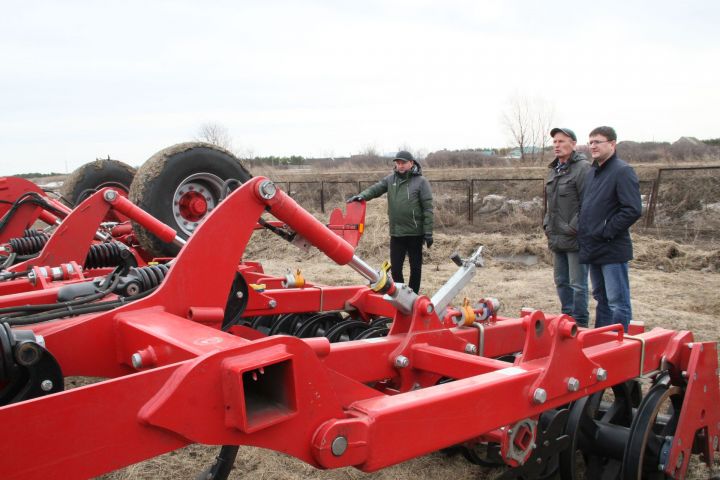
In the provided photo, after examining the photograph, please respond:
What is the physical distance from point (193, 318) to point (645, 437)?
2.04 metres

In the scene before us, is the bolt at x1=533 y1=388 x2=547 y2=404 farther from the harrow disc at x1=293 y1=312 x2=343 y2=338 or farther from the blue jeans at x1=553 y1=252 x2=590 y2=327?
the blue jeans at x1=553 y1=252 x2=590 y2=327

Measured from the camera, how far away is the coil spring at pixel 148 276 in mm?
2724

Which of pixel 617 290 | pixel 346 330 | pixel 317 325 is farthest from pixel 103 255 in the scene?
pixel 617 290

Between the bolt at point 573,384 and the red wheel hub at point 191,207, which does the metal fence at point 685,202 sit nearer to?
the red wheel hub at point 191,207

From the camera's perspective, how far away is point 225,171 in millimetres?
5520

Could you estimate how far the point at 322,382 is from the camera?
72.6 inches

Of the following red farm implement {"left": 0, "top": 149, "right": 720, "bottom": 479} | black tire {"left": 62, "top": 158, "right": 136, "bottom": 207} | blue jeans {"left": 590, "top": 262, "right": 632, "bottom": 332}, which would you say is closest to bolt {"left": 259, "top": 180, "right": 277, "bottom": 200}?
red farm implement {"left": 0, "top": 149, "right": 720, "bottom": 479}

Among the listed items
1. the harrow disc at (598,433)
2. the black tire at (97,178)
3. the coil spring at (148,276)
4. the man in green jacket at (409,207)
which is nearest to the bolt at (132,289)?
→ the coil spring at (148,276)

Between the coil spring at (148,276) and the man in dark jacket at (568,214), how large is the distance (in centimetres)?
372

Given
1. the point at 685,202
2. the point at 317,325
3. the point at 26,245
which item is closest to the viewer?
the point at 317,325

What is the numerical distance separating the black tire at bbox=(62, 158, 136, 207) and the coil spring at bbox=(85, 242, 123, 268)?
3132 millimetres

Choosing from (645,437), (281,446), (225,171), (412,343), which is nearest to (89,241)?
(225,171)

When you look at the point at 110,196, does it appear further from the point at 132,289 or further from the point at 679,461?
the point at 679,461

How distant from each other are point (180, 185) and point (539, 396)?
3.91m
